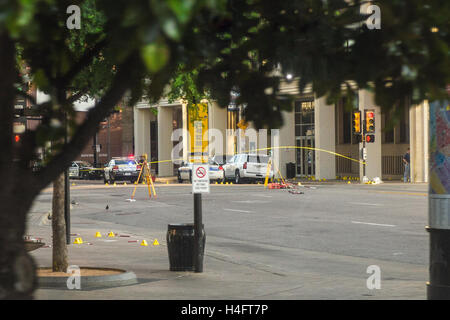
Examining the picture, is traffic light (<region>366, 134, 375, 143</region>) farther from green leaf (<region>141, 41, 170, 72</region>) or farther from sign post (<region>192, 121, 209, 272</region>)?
green leaf (<region>141, 41, 170, 72</region>)

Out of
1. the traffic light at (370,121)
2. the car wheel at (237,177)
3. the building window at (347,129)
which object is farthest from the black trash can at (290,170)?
the traffic light at (370,121)

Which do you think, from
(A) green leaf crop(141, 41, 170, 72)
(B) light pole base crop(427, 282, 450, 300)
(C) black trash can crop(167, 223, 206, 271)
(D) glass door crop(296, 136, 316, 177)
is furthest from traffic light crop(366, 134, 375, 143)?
(A) green leaf crop(141, 41, 170, 72)

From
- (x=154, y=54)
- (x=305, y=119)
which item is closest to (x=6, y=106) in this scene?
(x=154, y=54)

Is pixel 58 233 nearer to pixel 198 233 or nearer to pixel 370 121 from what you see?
pixel 198 233

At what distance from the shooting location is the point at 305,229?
18734 mm

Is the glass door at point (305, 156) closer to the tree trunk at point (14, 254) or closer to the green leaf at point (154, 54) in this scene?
the tree trunk at point (14, 254)

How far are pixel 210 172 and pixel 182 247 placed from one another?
106ft

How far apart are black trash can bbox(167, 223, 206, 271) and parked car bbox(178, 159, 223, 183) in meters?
32.3

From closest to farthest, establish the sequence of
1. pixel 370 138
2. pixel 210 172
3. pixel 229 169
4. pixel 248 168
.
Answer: pixel 370 138 < pixel 248 168 < pixel 210 172 < pixel 229 169

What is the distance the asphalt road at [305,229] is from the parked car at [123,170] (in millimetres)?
14029

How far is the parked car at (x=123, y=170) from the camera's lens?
4706 centimetres
